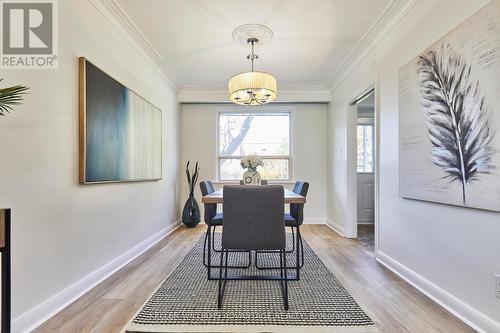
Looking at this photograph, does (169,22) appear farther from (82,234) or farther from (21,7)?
(82,234)

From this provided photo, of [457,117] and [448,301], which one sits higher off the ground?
[457,117]

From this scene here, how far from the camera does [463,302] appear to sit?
171cm

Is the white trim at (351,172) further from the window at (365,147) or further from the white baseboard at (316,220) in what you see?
the window at (365,147)

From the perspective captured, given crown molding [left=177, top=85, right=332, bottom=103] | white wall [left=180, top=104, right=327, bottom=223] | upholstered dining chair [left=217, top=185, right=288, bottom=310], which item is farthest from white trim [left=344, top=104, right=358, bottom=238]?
upholstered dining chair [left=217, top=185, right=288, bottom=310]

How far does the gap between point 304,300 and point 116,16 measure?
2.92 meters

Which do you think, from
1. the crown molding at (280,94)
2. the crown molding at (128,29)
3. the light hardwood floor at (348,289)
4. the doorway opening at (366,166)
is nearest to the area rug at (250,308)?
the light hardwood floor at (348,289)

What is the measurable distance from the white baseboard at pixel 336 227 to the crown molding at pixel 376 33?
7.55 ft

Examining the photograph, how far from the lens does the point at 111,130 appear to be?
7.98ft

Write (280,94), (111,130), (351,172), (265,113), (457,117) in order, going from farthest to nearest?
1. (265,113)
2. (280,94)
3. (351,172)
4. (111,130)
5. (457,117)

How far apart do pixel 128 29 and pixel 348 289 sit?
316 cm

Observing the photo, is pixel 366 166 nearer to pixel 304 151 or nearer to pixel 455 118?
pixel 304 151

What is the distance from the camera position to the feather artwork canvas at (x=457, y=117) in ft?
4.92

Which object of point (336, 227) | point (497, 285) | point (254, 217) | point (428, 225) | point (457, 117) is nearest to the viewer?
point (497, 285)

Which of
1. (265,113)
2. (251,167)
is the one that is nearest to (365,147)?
(265,113)
